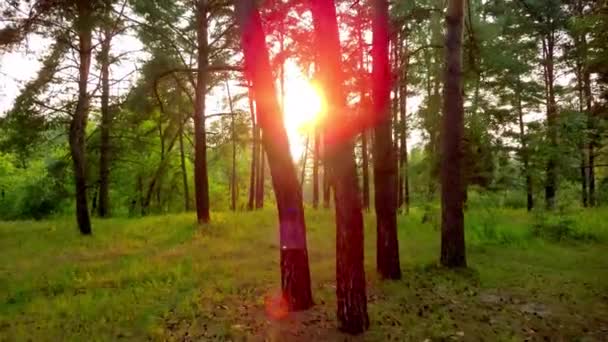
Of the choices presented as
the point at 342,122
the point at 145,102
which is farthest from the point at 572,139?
the point at 145,102

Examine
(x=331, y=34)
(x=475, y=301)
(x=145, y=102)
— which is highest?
(x=145, y=102)

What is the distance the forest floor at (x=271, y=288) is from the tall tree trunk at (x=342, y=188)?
36cm

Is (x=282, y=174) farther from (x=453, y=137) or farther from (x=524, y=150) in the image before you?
(x=524, y=150)

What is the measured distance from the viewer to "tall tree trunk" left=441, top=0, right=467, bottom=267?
8.62 m

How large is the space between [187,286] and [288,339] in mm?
2954

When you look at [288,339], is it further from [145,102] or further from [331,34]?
[145,102]

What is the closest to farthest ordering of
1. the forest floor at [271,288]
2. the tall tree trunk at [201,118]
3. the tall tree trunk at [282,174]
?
the forest floor at [271,288], the tall tree trunk at [282,174], the tall tree trunk at [201,118]

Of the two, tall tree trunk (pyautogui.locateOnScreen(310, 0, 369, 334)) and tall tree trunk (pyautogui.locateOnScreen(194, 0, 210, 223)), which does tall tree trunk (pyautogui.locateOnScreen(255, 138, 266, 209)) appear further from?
tall tree trunk (pyautogui.locateOnScreen(310, 0, 369, 334))

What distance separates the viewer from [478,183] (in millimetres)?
21672

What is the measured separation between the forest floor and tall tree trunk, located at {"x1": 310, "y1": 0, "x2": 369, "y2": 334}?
0.36 meters

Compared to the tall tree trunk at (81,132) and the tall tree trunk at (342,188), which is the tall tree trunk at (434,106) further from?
the tall tree trunk at (342,188)

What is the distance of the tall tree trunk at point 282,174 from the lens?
19.0 feet

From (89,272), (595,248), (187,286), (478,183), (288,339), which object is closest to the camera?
(288,339)

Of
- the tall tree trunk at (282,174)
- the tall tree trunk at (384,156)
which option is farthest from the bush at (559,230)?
the tall tree trunk at (282,174)
